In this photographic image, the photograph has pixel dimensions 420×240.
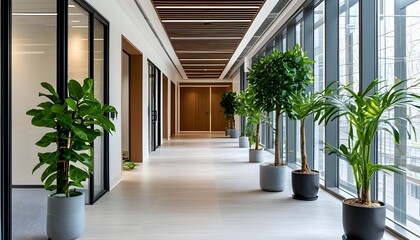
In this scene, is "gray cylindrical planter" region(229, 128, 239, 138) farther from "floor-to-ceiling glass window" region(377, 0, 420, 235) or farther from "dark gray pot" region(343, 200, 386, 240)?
→ "dark gray pot" region(343, 200, 386, 240)

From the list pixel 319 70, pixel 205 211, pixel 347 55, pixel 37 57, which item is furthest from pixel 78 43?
pixel 319 70

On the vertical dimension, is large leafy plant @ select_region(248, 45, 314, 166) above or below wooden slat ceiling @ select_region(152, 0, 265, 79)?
below

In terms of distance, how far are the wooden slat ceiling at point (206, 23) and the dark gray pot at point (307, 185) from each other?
3.09m

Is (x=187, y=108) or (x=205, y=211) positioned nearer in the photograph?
(x=205, y=211)

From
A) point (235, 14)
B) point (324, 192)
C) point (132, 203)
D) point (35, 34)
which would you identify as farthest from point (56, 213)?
point (235, 14)

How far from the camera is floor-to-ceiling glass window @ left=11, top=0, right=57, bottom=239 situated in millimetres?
4020

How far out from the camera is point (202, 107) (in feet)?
79.7

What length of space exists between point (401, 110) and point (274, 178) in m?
2.40

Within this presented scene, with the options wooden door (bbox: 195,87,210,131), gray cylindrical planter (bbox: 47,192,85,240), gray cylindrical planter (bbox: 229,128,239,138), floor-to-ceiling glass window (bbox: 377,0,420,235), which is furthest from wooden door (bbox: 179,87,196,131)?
gray cylindrical planter (bbox: 47,192,85,240)

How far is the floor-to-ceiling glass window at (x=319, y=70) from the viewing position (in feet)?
22.2

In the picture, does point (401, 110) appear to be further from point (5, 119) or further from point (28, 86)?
point (28, 86)

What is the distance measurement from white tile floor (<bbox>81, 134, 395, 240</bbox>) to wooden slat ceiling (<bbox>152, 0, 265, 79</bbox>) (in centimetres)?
315

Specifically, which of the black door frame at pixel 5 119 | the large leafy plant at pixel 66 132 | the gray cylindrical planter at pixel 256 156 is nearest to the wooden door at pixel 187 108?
the gray cylindrical planter at pixel 256 156

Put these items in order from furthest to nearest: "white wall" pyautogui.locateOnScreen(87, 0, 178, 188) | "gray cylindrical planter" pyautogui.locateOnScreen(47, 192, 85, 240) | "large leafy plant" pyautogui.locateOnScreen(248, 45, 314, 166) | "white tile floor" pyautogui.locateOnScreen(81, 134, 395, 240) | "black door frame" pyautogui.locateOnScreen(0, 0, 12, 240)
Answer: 1. "white wall" pyautogui.locateOnScreen(87, 0, 178, 188)
2. "large leafy plant" pyautogui.locateOnScreen(248, 45, 314, 166)
3. "white tile floor" pyautogui.locateOnScreen(81, 134, 395, 240)
4. "gray cylindrical planter" pyautogui.locateOnScreen(47, 192, 85, 240)
5. "black door frame" pyautogui.locateOnScreen(0, 0, 12, 240)
